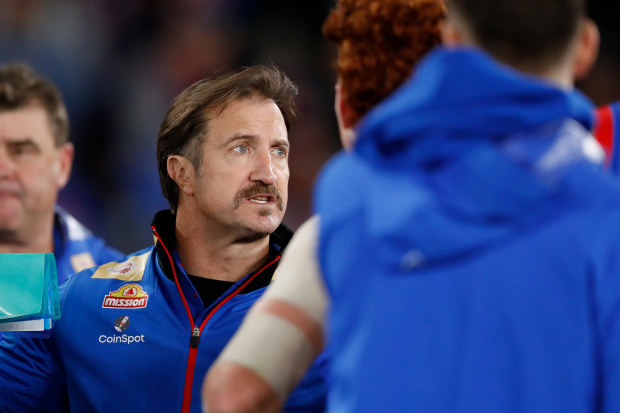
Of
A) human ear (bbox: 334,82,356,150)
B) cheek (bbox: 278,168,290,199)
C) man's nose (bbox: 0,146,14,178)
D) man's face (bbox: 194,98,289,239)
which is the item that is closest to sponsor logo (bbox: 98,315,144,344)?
man's face (bbox: 194,98,289,239)

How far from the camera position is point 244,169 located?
2973 mm

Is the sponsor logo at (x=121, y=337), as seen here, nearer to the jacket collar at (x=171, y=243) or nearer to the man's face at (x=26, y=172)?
the jacket collar at (x=171, y=243)

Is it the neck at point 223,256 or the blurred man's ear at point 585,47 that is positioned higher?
the blurred man's ear at point 585,47

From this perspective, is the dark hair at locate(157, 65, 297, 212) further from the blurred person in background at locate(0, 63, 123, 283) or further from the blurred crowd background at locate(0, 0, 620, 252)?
the blurred crowd background at locate(0, 0, 620, 252)

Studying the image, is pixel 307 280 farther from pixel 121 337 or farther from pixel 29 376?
pixel 29 376

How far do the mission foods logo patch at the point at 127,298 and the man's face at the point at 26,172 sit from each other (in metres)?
1.68

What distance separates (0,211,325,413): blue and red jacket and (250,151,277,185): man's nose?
0.29m

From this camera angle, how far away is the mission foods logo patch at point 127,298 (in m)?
2.76

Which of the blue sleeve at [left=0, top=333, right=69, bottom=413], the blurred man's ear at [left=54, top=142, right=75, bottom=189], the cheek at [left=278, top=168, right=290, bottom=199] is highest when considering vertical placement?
the cheek at [left=278, top=168, right=290, bottom=199]

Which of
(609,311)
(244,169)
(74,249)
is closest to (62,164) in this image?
(74,249)

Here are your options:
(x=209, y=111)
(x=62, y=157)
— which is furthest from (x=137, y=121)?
(x=209, y=111)

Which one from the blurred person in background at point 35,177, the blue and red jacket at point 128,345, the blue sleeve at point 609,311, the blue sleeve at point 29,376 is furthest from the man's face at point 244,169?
the blue sleeve at point 609,311

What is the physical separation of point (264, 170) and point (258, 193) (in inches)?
3.1

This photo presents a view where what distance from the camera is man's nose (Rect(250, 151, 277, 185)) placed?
116 inches
